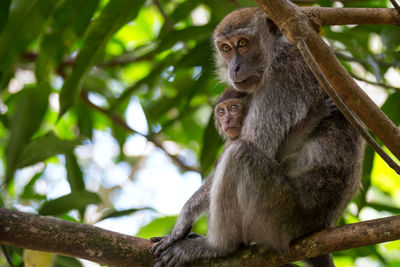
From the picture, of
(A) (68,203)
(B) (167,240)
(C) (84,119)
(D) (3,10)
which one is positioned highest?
(C) (84,119)

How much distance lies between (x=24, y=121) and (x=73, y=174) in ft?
4.09

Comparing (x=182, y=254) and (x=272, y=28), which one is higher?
(x=272, y=28)

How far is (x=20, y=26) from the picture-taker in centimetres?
555

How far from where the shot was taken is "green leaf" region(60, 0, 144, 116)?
5168 millimetres

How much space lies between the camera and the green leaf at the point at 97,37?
5168mm

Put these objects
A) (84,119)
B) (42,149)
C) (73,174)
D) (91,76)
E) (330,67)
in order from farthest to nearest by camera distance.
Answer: (91,76)
(84,119)
(73,174)
(42,149)
(330,67)

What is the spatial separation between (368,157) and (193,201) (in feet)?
7.22

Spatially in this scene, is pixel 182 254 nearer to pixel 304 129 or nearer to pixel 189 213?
pixel 189 213

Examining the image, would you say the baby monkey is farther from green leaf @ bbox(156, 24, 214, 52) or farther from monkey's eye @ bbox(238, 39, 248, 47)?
green leaf @ bbox(156, 24, 214, 52)

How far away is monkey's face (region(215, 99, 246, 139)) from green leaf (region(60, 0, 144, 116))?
1.48m

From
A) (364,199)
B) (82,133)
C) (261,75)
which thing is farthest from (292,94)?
(82,133)

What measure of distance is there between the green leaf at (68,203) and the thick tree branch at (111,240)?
4.42 ft

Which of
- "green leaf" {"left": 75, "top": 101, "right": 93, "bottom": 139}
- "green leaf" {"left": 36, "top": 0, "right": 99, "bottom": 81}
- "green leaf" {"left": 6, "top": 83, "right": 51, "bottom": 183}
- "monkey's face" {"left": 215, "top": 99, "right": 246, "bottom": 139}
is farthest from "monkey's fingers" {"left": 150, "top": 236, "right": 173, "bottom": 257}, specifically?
"green leaf" {"left": 75, "top": 101, "right": 93, "bottom": 139}

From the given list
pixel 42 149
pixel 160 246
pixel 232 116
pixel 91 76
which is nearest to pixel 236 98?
pixel 232 116
